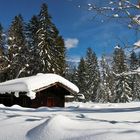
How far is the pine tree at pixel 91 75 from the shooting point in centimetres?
7425

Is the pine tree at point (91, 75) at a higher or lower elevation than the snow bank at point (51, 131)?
higher

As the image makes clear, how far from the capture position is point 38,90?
29562 mm

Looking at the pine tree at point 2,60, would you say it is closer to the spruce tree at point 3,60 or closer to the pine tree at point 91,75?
the spruce tree at point 3,60

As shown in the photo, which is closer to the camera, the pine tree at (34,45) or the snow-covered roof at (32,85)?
the snow-covered roof at (32,85)

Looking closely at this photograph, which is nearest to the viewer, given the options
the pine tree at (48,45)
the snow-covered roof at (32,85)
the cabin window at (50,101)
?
the snow-covered roof at (32,85)

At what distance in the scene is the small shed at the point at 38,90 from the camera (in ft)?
95.0

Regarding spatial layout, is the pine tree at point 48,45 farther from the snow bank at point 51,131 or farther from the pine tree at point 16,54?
the snow bank at point 51,131

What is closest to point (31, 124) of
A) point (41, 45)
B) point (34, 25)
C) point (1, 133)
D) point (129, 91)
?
point (1, 133)

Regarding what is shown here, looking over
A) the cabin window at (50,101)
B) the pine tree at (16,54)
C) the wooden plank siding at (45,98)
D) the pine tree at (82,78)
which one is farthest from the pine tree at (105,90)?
the cabin window at (50,101)

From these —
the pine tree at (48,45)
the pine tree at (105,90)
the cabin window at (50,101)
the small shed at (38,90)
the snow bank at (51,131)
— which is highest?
the pine tree at (48,45)

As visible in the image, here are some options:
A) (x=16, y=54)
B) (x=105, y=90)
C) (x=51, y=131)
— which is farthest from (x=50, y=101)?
(x=105, y=90)

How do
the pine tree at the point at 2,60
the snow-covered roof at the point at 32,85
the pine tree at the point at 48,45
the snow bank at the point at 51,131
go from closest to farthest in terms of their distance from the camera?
the snow bank at the point at 51,131, the snow-covered roof at the point at 32,85, the pine tree at the point at 2,60, the pine tree at the point at 48,45

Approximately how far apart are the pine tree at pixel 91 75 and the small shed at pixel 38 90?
40046 mm

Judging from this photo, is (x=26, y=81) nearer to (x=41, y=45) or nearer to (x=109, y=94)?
(x=41, y=45)
